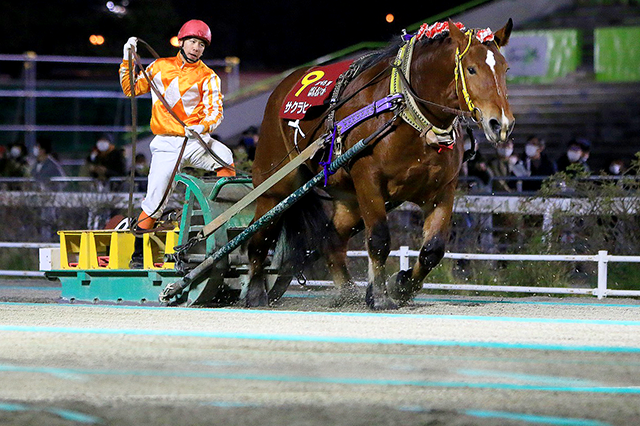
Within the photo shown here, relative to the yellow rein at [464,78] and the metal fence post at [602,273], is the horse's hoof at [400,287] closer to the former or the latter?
the yellow rein at [464,78]

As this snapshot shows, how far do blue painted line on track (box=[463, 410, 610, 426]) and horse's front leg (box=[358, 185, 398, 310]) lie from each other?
290 centimetres

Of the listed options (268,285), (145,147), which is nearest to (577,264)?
(268,285)

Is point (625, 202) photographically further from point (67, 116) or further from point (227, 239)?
point (67, 116)

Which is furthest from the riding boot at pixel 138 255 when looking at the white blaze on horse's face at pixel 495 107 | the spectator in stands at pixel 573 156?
the spectator in stands at pixel 573 156

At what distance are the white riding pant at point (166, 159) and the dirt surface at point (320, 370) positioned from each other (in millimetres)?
1397

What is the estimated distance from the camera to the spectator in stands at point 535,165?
12.0m

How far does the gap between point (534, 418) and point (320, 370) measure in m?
1.23

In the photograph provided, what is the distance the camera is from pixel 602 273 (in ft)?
31.9

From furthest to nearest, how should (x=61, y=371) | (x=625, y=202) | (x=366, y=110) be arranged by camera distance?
(x=625, y=202) < (x=366, y=110) < (x=61, y=371)

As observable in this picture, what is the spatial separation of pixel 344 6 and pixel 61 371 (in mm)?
20637

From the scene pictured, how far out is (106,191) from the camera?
1277 cm

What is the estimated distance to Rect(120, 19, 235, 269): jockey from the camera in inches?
312

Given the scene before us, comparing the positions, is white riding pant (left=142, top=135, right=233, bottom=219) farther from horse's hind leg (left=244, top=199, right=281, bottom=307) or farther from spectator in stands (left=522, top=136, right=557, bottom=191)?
spectator in stands (left=522, top=136, right=557, bottom=191)

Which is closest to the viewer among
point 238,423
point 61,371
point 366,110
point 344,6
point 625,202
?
point 238,423
